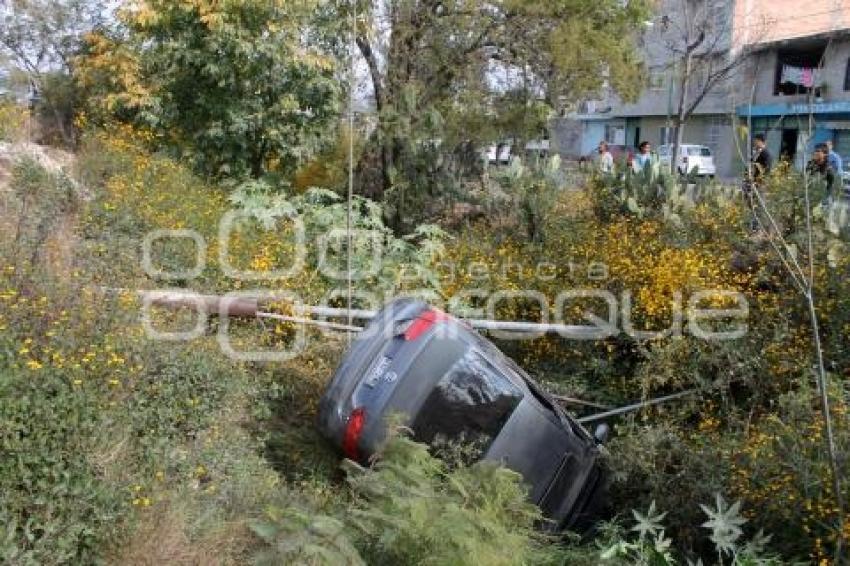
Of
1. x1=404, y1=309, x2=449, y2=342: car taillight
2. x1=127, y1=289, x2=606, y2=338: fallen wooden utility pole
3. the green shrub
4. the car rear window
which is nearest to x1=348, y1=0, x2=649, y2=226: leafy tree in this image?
x1=127, y1=289, x2=606, y2=338: fallen wooden utility pole

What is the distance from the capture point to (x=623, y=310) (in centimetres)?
676

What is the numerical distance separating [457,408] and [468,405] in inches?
3.0

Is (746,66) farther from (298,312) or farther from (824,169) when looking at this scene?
(298,312)

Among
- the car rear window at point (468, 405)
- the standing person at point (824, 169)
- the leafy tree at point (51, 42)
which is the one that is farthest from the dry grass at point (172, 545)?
the leafy tree at point (51, 42)

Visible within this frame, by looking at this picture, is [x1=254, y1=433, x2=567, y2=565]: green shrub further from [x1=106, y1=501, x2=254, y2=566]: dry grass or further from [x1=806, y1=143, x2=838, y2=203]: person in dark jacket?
[x1=806, y1=143, x2=838, y2=203]: person in dark jacket

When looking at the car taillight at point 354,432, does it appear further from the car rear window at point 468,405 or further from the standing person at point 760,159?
the standing person at point 760,159

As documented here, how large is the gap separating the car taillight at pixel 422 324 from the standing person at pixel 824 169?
4.57 m

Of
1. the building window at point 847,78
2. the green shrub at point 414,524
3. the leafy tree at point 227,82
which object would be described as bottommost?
the green shrub at point 414,524

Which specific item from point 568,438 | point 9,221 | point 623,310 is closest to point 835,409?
Answer: point 568,438

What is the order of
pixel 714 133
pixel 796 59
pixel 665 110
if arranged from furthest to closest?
1. pixel 665 110
2. pixel 714 133
3. pixel 796 59

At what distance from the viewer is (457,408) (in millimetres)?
4703

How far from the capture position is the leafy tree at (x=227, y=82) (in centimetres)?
1138

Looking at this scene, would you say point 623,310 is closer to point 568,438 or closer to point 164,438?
point 568,438

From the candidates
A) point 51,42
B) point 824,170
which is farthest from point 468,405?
point 51,42
